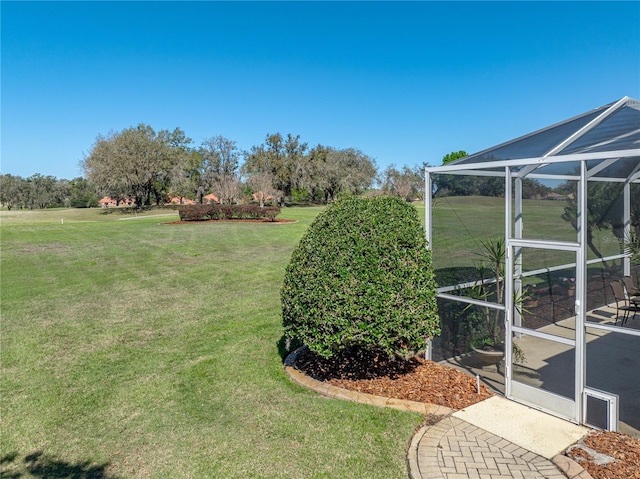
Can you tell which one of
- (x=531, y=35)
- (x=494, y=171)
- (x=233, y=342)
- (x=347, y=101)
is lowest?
(x=233, y=342)

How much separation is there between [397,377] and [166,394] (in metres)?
2.92

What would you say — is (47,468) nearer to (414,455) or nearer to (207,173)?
(414,455)

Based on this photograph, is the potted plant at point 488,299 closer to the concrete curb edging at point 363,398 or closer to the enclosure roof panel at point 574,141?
the enclosure roof panel at point 574,141

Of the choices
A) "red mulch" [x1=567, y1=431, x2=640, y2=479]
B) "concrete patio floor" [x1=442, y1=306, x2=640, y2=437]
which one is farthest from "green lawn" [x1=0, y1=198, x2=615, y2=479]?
"red mulch" [x1=567, y1=431, x2=640, y2=479]

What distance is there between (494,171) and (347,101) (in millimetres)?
28222

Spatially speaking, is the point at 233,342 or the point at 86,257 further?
the point at 86,257

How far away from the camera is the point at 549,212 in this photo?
4.81m

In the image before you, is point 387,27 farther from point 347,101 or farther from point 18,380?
point 18,380

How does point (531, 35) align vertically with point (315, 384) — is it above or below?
above

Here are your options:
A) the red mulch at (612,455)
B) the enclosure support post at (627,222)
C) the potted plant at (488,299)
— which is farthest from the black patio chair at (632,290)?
the red mulch at (612,455)

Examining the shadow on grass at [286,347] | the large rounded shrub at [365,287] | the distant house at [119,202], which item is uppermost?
the distant house at [119,202]

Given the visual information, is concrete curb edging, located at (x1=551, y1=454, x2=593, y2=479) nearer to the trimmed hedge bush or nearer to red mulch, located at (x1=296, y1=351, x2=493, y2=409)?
red mulch, located at (x1=296, y1=351, x2=493, y2=409)

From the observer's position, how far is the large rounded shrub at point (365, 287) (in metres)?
4.60

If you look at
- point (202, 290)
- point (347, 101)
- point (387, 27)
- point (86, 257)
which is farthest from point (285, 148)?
point (202, 290)
